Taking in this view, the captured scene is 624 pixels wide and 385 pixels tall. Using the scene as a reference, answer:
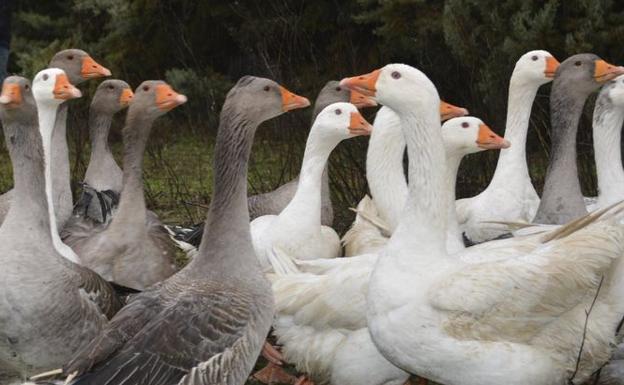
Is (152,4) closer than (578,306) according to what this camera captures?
No

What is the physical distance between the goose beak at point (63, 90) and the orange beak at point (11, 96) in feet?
3.33

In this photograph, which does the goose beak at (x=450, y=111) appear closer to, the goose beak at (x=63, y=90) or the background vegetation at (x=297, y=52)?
the background vegetation at (x=297, y=52)

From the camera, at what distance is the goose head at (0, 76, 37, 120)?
207 inches

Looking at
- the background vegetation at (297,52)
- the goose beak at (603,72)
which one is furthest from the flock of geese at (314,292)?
the background vegetation at (297,52)

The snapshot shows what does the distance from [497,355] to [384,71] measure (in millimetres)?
1381

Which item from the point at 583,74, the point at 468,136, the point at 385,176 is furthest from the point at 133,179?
the point at 583,74

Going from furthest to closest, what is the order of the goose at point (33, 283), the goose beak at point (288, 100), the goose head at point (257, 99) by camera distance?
the goose beak at point (288, 100) → the goose head at point (257, 99) → the goose at point (33, 283)

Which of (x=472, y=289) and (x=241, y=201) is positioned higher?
(x=241, y=201)

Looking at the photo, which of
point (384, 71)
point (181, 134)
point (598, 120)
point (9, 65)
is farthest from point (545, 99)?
point (9, 65)

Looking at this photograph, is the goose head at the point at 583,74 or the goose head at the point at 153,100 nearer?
the goose head at the point at 153,100

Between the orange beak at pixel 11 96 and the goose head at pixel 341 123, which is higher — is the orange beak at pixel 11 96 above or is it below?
above

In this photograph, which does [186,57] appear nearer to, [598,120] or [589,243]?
[598,120]

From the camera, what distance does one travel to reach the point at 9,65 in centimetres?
1694

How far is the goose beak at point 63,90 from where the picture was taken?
6.35 meters
